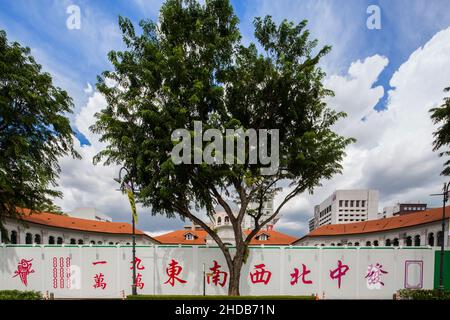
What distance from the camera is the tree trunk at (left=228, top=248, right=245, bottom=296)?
1726 cm

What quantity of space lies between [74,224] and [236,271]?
38.8 meters

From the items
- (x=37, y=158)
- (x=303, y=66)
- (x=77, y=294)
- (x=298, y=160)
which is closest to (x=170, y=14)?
(x=303, y=66)

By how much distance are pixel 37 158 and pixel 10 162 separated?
1639 mm

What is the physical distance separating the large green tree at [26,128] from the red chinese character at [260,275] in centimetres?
1522

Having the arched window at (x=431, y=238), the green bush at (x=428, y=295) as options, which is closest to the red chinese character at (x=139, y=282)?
the green bush at (x=428, y=295)

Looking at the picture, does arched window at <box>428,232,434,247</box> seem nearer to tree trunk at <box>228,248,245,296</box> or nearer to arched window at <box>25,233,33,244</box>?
tree trunk at <box>228,248,245,296</box>

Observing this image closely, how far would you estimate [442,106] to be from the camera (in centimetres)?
2078

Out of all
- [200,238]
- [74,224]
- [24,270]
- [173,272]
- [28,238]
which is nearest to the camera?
[24,270]

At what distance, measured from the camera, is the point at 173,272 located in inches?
739

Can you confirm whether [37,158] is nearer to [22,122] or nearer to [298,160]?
[22,122]

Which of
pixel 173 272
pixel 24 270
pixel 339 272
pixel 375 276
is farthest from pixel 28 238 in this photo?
pixel 375 276

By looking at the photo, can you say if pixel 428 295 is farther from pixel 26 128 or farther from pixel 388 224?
pixel 388 224

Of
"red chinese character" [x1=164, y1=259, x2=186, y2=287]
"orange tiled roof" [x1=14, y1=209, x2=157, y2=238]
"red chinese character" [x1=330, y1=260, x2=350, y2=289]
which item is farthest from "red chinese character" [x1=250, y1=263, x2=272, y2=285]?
"orange tiled roof" [x1=14, y1=209, x2=157, y2=238]

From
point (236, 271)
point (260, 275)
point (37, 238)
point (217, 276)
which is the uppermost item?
point (236, 271)
